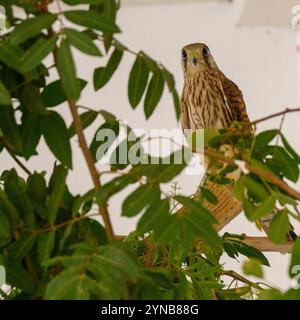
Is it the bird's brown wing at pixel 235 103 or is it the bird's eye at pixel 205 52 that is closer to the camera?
the bird's brown wing at pixel 235 103

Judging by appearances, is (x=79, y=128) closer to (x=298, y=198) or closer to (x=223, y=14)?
(x=298, y=198)

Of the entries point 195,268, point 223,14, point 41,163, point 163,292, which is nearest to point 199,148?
point 163,292

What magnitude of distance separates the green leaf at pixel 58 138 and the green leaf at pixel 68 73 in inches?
4.2

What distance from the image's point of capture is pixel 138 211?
66cm

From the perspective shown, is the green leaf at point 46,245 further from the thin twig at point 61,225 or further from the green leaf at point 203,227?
the green leaf at point 203,227

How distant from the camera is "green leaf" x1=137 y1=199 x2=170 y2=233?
2.12ft

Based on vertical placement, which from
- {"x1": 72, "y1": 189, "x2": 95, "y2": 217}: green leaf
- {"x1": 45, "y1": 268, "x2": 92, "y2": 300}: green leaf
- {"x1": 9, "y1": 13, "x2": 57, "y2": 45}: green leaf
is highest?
{"x1": 9, "y1": 13, "x2": 57, "y2": 45}: green leaf

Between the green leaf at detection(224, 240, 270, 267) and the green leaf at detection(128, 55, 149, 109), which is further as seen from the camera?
the green leaf at detection(224, 240, 270, 267)

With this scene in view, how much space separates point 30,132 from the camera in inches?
Answer: 28.6

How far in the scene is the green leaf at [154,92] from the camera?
2.41 feet

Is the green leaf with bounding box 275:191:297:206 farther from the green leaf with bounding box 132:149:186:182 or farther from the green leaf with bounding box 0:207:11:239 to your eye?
the green leaf with bounding box 0:207:11:239

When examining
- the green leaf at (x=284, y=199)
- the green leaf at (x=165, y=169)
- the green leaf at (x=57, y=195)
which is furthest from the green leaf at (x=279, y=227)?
the green leaf at (x=57, y=195)

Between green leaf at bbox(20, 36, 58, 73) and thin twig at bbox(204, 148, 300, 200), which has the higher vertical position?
green leaf at bbox(20, 36, 58, 73)

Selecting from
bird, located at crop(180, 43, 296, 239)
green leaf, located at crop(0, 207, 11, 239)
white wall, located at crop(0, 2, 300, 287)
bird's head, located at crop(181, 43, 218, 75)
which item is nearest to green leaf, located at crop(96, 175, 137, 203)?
green leaf, located at crop(0, 207, 11, 239)
